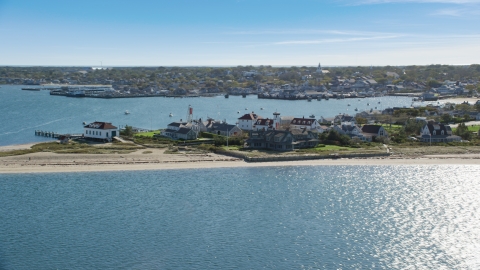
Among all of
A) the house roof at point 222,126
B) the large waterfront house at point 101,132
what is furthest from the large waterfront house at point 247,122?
the large waterfront house at point 101,132

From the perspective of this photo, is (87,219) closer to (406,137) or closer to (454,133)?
(406,137)

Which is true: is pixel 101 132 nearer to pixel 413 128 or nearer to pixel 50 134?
pixel 50 134

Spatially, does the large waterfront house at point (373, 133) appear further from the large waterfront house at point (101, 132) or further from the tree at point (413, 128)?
the large waterfront house at point (101, 132)

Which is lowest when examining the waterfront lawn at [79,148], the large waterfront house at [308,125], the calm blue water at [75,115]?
the calm blue water at [75,115]

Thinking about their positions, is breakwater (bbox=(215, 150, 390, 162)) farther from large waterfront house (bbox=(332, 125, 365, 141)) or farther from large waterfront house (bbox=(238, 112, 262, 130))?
large waterfront house (bbox=(238, 112, 262, 130))

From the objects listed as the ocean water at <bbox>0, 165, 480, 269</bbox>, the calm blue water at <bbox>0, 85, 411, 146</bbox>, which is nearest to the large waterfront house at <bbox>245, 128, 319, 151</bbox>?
the ocean water at <bbox>0, 165, 480, 269</bbox>

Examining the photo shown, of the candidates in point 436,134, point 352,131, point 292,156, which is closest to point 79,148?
point 292,156

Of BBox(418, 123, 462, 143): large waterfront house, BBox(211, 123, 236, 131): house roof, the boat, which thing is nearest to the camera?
BBox(418, 123, 462, 143): large waterfront house
